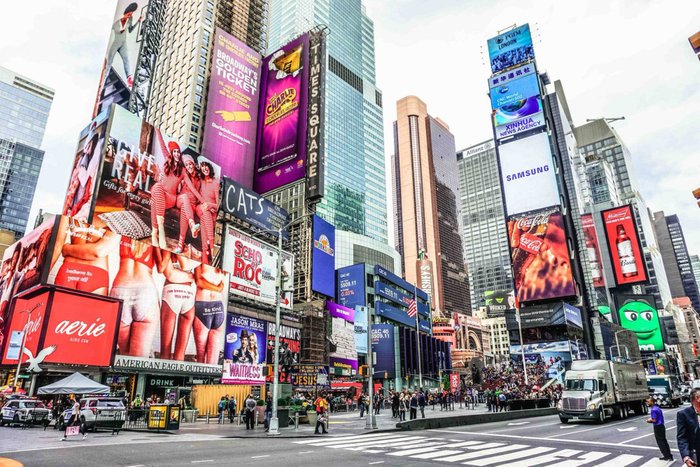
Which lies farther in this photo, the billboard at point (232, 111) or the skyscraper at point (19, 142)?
the skyscraper at point (19, 142)

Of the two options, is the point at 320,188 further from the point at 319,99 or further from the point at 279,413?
the point at 279,413

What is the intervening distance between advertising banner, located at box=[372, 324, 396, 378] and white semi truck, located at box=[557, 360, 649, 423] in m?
66.4

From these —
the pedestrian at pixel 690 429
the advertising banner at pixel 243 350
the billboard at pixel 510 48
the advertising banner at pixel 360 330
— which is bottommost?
the pedestrian at pixel 690 429

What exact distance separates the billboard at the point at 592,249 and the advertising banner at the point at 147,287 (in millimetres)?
123090

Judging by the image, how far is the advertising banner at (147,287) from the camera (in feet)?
127

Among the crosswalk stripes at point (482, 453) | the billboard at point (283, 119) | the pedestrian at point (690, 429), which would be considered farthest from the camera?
the billboard at point (283, 119)

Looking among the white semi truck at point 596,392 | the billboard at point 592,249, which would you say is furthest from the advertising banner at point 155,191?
the billboard at point 592,249

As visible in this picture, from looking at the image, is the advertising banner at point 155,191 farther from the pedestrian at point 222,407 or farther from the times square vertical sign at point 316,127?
the pedestrian at point 222,407

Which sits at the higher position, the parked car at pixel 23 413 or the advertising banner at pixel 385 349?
the advertising banner at pixel 385 349

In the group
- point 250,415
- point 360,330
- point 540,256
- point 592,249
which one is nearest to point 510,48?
point 540,256

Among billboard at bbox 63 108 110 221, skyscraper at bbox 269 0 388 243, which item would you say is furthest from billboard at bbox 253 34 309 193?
skyscraper at bbox 269 0 388 243

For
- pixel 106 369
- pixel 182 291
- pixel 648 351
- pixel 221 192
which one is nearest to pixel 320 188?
pixel 221 192

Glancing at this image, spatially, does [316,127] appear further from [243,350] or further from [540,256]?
[540,256]

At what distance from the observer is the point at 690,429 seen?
6180 millimetres
